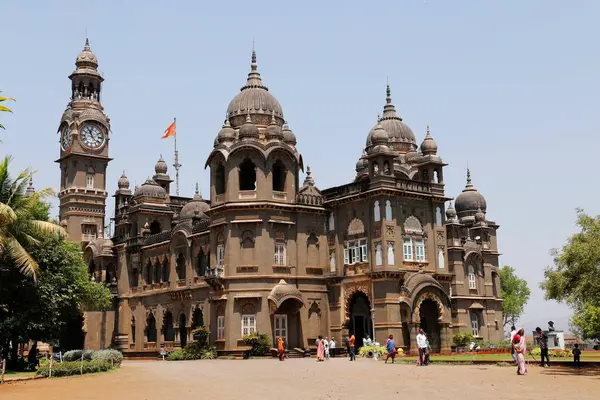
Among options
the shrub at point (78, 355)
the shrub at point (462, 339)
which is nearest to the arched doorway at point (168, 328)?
the shrub at point (78, 355)

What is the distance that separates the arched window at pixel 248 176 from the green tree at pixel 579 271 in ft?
76.5

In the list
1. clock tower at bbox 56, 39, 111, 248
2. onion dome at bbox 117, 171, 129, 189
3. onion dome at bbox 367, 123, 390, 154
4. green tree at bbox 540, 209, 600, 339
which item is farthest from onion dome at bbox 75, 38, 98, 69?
green tree at bbox 540, 209, 600, 339

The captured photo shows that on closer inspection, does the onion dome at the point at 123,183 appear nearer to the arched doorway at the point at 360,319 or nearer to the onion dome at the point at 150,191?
the onion dome at the point at 150,191

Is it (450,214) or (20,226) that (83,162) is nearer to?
(450,214)

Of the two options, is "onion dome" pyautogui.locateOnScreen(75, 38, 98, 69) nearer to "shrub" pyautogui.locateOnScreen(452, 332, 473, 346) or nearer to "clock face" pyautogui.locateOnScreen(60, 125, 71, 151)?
"clock face" pyautogui.locateOnScreen(60, 125, 71, 151)

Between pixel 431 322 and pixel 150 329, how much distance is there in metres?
22.9

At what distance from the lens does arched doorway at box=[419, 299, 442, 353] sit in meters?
45.4

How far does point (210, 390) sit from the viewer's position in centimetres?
2041

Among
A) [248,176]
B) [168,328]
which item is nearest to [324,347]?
[248,176]

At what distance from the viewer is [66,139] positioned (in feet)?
231

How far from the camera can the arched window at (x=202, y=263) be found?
49750mm

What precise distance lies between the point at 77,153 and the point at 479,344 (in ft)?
136

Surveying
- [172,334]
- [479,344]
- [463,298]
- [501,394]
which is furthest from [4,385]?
[463,298]

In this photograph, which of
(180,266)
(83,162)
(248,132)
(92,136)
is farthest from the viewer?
(92,136)
